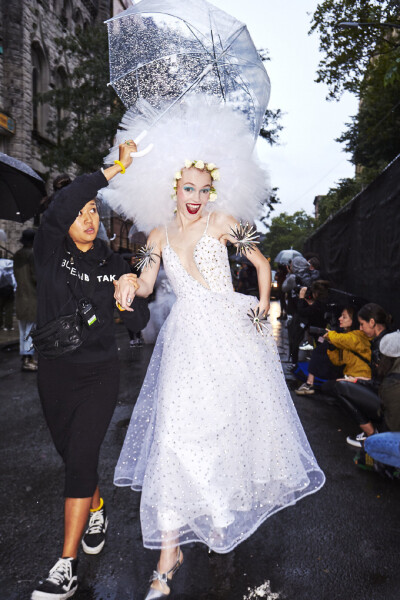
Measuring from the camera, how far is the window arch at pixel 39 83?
70.4 feet

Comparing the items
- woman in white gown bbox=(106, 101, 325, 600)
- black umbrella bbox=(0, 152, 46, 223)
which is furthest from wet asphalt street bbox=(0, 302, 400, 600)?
black umbrella bbox=(0, 152, 46, 223)

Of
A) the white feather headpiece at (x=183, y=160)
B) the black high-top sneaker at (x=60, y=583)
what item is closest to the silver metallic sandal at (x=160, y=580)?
the black high-top sneaker at (x=60, y=583)

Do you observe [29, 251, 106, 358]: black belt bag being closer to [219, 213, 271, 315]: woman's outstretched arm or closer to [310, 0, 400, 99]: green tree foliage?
[219, 213, 271, 315]: woman's outstretched arm

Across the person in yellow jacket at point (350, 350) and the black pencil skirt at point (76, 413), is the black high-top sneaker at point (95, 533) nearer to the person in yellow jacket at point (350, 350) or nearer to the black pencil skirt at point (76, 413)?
the black pencil skirt at point (76, 413)

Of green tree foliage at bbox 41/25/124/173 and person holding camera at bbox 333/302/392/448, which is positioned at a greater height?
green tree foliage at bbox 41/25/124/173

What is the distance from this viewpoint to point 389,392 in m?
3.79

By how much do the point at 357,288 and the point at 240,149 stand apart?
4330mm

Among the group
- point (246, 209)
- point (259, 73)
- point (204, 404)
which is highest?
point (259, 73)

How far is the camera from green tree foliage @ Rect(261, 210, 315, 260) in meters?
113

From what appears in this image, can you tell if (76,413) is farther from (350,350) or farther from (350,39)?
(350,39)

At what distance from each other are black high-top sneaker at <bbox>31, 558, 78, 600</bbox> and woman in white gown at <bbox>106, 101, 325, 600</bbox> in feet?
1.26

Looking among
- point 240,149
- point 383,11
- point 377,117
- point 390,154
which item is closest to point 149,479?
point 240,149

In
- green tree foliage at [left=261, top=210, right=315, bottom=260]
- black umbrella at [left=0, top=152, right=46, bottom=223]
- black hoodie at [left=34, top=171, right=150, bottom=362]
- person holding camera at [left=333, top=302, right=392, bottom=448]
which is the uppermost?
green tree foliage at [left=261, top=210, right=315, bottom=260]

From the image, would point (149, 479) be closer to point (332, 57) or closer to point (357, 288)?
point (357, 288)
